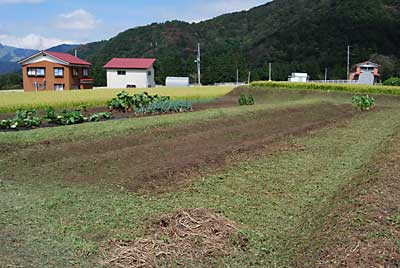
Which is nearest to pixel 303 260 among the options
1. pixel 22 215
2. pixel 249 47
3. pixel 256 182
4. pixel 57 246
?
pixel 57 246

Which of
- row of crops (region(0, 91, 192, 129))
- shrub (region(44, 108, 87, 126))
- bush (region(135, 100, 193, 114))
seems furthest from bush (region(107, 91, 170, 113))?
shrub (region(44, 108, 87, 126))

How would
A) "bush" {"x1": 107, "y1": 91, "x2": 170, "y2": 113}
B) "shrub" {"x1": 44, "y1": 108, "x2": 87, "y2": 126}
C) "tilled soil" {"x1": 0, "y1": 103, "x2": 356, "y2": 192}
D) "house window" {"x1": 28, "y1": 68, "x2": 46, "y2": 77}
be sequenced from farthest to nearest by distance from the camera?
"house window" {"x1": 28, "y1": 68, "x2": 46, "y2": 77} < "bush" {"x1": 107, "y1": 91, "x2": 170, "y2": 113} < "shrub" {"x1": 44, "y1": 108, "x2": 87, "y2": 126} < "tilled soil" {"x1": 0, "y1": 103, "x2": 356, "y2": 192}

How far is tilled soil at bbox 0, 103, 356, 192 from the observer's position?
7598 mm

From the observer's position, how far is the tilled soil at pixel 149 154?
7598 millimetres

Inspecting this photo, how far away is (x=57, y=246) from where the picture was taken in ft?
15.3

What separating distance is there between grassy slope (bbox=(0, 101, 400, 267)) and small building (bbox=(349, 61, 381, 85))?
38.5 metres

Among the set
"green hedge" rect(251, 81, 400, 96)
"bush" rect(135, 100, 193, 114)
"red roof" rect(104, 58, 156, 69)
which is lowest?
"bush" rect(135, 100, 193, 114)

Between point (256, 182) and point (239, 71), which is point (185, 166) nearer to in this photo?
point (256, 182)

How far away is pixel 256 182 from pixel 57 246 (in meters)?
3.75

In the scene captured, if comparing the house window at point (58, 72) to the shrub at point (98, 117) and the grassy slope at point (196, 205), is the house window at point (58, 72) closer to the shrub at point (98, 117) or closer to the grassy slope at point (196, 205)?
the shrub at point (98, 117)

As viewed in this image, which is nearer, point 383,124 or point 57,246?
point 57,246

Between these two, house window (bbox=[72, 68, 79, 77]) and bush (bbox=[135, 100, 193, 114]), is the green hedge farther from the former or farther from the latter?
house window (bbox=[72, 68, 79, 77])

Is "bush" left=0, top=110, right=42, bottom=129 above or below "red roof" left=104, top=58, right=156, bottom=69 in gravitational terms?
below

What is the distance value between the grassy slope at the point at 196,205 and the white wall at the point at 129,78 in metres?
37.0
